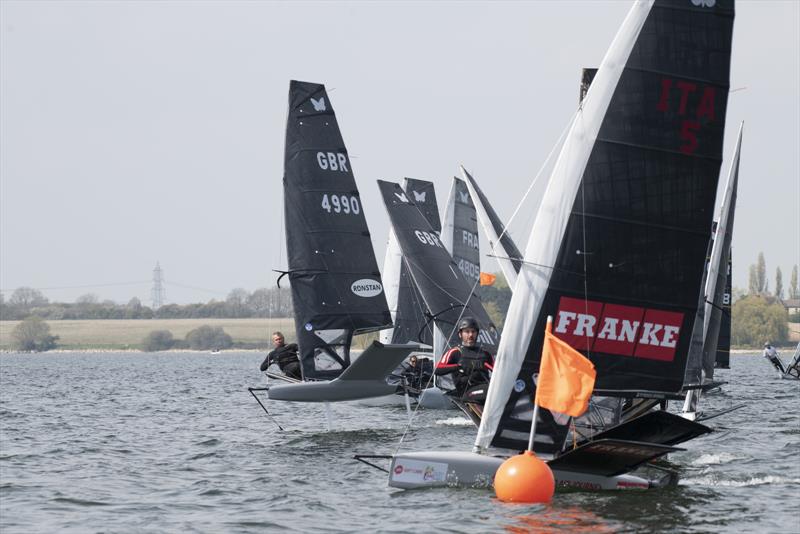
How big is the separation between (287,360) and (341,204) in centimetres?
365

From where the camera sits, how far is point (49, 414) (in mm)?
33781

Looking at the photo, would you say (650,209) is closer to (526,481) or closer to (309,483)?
(526,481)

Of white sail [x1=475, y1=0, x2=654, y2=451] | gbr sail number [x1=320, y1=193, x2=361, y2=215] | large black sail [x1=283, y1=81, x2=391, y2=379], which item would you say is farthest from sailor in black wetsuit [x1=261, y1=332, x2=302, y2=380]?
white sail [x1=475, y1=0, x2=654, y2=451]

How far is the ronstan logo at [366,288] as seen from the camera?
26.7 meters

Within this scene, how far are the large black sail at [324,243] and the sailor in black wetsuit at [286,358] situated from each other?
64 cm

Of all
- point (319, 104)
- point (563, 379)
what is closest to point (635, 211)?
point (563, 379)

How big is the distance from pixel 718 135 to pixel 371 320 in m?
12.8

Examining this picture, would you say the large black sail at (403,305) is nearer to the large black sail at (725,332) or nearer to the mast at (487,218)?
the mast at (487,218)

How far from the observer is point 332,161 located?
27.0 metres

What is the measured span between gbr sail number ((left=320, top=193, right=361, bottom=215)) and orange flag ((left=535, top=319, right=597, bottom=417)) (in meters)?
12.9

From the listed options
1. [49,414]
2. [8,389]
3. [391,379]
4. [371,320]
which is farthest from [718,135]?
[8,389]

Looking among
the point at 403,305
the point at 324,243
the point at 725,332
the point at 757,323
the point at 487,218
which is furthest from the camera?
the point at 757,323

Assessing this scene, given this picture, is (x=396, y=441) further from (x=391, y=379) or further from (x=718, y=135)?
(x=718, y=135)

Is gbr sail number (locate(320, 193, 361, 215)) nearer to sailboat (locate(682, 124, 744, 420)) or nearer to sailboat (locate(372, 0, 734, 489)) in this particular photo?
sailboat (locate(682, 124, 744, 420))
